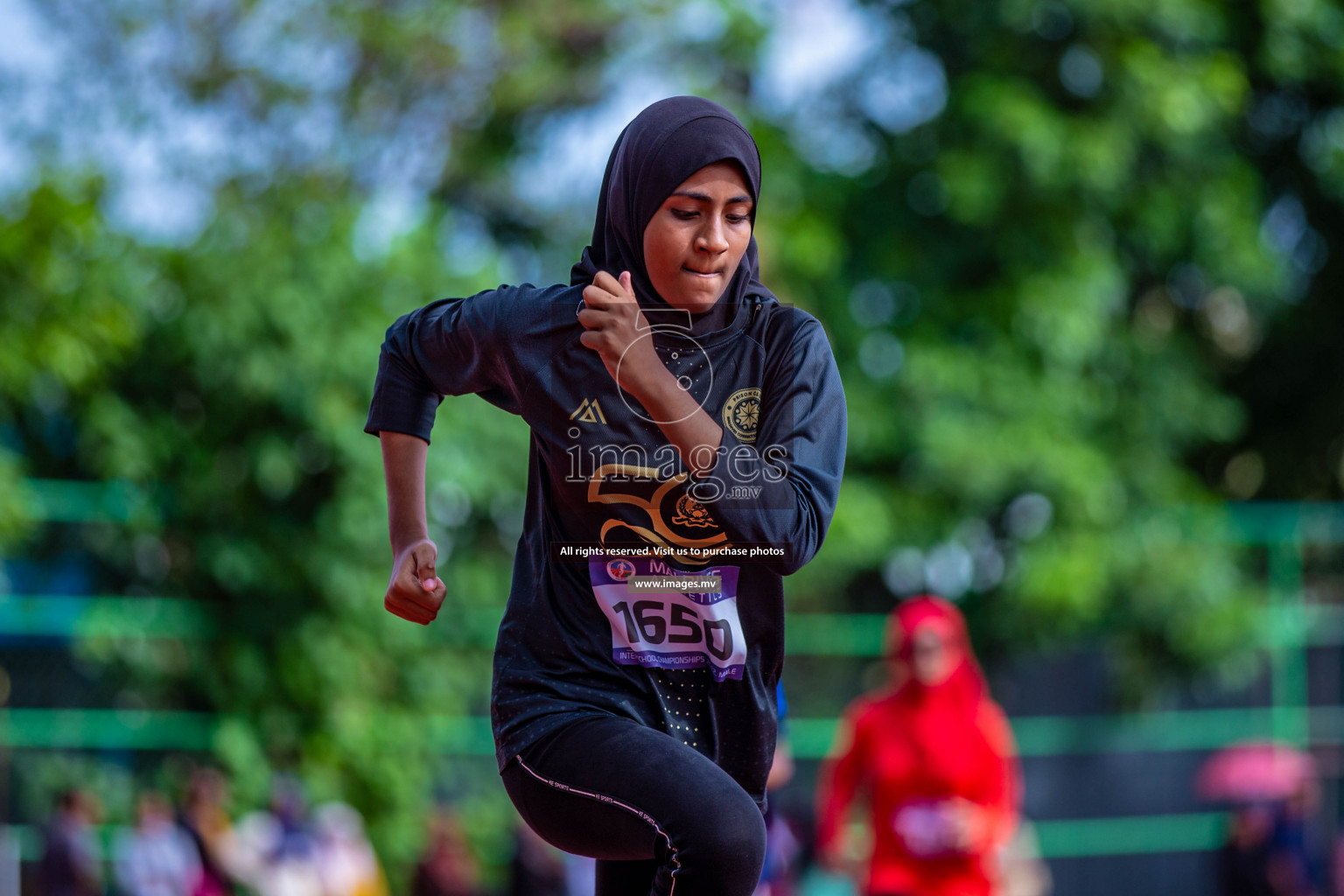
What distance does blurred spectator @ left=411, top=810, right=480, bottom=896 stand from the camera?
29.7ft

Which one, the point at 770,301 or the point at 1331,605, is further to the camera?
the point at 1331,605

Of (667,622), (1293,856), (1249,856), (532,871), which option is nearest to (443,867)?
(532,871)

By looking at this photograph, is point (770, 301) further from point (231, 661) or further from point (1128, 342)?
point (1128, 342)

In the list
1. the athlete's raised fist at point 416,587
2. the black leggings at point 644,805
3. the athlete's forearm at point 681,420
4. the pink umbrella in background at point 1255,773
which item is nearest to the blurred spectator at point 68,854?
the athlete's raised fist at point 416,587

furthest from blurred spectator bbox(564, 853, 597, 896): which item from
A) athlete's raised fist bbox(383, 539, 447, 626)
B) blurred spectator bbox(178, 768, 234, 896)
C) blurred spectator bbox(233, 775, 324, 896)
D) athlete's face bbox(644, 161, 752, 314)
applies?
athlete's face bbox(644, 161, 752, 314)

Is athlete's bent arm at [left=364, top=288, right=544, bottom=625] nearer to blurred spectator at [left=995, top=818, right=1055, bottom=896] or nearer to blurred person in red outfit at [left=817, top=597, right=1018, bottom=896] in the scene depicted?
blurred person in red outfit at [left=817, top=597, right=1018, bottom=896]

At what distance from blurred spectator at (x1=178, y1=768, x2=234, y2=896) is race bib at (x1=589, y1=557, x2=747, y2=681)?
6.70 metres

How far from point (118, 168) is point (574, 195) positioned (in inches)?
146

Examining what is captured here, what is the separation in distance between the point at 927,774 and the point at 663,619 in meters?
4.40

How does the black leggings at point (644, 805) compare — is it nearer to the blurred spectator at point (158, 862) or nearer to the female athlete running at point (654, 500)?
the female athlete running at point (654, 500)

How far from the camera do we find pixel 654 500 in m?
2.41

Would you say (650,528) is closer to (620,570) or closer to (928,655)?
(620,570)

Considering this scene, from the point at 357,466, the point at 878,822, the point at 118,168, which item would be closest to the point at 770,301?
the point at 878,822

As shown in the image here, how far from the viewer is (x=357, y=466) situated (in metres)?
9.69
